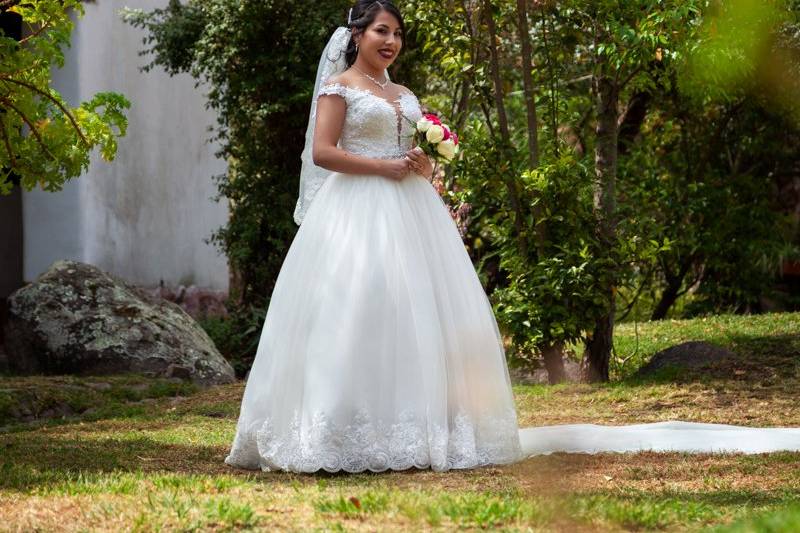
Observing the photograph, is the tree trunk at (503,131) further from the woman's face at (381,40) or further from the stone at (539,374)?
the woman's face at (381,40)

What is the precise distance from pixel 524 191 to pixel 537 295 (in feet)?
2.73

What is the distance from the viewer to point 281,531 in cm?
370

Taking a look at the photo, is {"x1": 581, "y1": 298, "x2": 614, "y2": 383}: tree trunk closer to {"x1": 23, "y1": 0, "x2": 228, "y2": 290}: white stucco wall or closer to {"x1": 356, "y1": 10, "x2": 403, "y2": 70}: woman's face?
{"x1": 356, "y1": 10, "x2": 403, "y2": 70}: woman's face

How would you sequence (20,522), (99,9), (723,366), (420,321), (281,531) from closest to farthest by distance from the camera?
(281,531) → (20,522) → (420,321) → (723,366) → (99,9)

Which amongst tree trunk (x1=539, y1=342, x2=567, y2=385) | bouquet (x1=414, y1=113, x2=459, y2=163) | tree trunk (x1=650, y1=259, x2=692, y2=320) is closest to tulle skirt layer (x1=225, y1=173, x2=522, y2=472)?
bouquet (x1=414, y1=113, x2=459, y2=163)

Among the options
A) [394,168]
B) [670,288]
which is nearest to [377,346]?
[394,168]

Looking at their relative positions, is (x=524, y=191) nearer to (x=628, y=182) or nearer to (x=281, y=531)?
(x=628, y=182)

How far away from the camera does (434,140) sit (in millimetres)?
5820

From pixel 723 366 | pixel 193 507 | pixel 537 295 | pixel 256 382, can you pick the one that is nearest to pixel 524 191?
pixel 537 295

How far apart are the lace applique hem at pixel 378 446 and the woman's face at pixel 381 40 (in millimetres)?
1840

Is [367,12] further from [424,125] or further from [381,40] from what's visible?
[424,125]

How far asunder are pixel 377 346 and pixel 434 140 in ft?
3.69

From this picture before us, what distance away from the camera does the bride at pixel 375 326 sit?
533 centimetres

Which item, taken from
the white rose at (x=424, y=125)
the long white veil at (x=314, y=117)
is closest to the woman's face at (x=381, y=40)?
the long white veil at (x=314, y=117)
